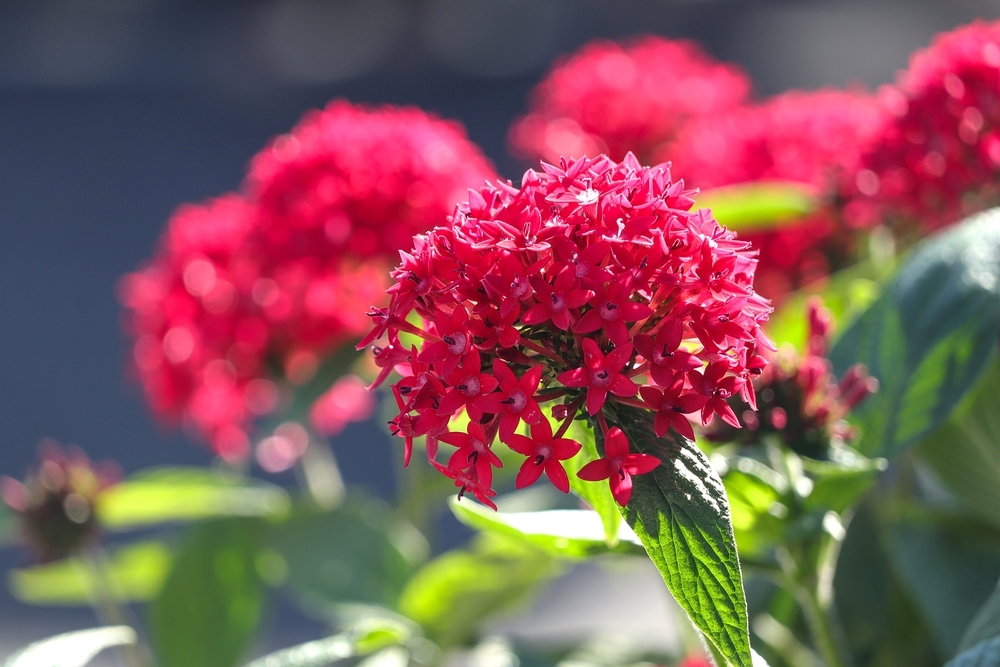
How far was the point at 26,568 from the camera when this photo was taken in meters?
1.00

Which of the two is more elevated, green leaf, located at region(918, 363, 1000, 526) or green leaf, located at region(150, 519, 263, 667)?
green leaf, located at region(150, 519, 263, 667)

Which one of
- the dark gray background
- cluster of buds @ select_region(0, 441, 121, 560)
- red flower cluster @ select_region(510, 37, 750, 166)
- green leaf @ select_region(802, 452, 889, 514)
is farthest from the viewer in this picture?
the dark gray background

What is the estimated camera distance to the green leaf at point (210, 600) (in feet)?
2.94

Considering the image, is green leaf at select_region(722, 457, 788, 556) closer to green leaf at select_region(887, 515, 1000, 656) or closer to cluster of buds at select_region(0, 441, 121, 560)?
green leaf at select_region(887, 515, 1000, 656)

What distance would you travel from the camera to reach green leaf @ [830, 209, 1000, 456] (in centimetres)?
63

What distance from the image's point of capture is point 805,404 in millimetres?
589

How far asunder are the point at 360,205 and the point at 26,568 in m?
0.46

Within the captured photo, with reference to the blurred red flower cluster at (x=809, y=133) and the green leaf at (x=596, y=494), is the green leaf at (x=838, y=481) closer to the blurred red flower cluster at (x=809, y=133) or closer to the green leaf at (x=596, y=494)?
the green leaf at (x=596, y=494)

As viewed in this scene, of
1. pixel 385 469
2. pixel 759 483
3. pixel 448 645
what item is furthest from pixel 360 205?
pixel 385 469

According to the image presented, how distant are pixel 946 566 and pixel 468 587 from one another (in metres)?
0.35

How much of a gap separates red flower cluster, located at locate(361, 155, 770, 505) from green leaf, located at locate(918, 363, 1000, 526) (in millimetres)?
270

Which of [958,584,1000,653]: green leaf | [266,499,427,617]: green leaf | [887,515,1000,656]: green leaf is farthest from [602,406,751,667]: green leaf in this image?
[266,499,427,617]: green leaf


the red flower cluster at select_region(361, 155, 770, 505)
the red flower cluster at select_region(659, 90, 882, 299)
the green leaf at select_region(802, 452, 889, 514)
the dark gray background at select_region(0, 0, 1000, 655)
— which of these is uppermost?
the dark gray background at select_region(0, 0, 1000, 655)

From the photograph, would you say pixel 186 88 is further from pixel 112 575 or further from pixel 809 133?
pixel 809 133
